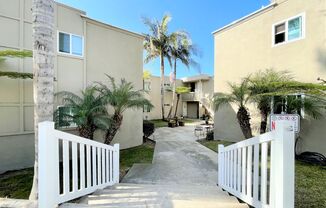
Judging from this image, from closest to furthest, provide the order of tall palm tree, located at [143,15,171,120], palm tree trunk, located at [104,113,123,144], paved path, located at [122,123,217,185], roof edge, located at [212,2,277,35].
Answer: paved path, located at [122,123,217,185] → palm tree trunk, located at [104,113,123,144] → roof edge, located at [212,2,277,35] → tall palm tree, located at [143,15,171,120]

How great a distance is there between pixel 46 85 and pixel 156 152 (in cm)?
736

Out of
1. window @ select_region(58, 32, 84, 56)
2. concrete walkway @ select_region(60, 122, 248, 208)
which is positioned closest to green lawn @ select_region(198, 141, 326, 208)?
concrete walkway @ select_region(60, 122, 248, 208)

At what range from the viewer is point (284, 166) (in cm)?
212

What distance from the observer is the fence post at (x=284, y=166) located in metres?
2.11

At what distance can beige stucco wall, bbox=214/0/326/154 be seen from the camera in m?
8.51

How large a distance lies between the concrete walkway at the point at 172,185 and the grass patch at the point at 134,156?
29cm

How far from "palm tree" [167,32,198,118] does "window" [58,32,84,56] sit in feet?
44.6

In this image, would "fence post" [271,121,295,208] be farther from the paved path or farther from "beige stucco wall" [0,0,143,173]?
"beige stucco wall" [0,0,143,173]

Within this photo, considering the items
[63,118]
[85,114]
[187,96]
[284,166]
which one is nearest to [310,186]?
[284,166]

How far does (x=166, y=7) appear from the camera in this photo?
70.2ft

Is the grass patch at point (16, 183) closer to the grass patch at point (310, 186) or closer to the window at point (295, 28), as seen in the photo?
the grass patch at point (310, 186)

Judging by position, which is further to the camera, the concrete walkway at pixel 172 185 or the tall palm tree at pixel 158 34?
the tall palm tree at pixel 158 34

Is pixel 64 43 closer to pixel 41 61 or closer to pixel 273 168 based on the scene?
pixel 41 61

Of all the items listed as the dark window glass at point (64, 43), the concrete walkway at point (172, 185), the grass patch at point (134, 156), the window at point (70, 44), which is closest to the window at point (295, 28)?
the concrete walkway at point (172, 185)
